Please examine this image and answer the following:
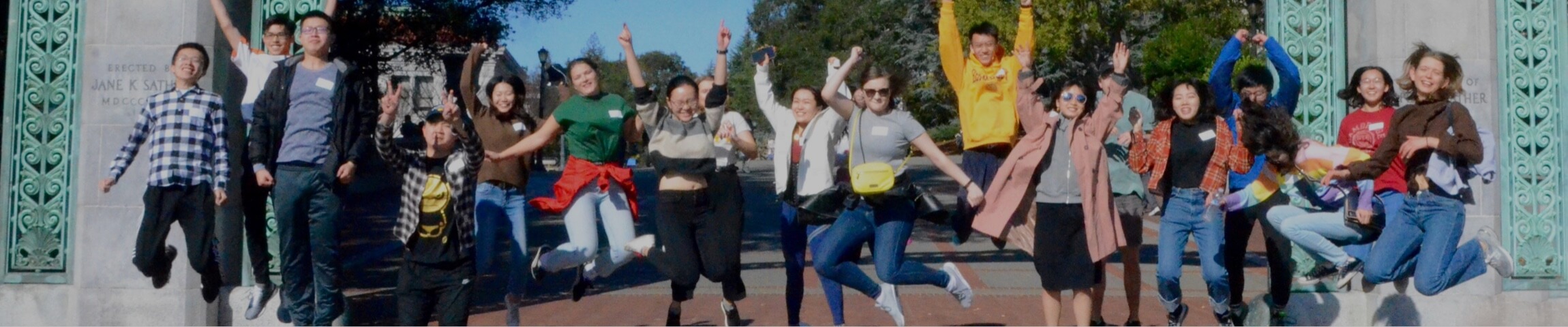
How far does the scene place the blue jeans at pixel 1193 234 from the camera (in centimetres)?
768

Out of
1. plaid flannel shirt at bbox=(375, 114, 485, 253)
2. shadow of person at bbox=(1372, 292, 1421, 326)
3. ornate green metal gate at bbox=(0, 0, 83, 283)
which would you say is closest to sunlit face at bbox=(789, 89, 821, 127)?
plaid flannel shirt at bbox=(375, 114, 485, 253)

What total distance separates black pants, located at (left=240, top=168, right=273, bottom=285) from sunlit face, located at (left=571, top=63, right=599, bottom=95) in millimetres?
1932

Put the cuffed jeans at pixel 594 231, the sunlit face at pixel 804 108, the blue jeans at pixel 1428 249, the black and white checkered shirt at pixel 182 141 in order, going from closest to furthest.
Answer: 1. the blue jeans at pixel 1428 249
2. the black and white checkered shirt at pixel 182 141
3. the cuffed jeans at pixel 594 231
4. the sunlit face at pixel 804 108

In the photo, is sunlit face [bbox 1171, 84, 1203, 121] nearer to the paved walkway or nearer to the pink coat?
the pink coat

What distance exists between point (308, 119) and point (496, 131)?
41.7 inches

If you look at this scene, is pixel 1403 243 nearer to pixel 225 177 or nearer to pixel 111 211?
pixel 225 177

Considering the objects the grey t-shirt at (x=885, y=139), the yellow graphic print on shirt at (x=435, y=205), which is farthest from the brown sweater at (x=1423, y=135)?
the yellow graphic print on shirt at (x=435, y=205)

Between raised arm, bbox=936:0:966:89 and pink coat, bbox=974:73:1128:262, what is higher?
raised arm, bbox=936:0:966:89

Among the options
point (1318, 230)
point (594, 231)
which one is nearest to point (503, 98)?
point (594, 231)

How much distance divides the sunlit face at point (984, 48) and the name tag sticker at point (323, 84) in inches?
143

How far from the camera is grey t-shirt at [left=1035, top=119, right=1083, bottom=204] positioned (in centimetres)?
739

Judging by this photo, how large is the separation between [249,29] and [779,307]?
13.7ft

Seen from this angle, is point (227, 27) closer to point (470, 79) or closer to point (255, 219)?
point (255, 219)

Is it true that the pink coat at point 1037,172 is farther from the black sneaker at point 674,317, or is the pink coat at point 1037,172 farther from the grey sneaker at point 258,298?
the grey sneaker at point 258,298
